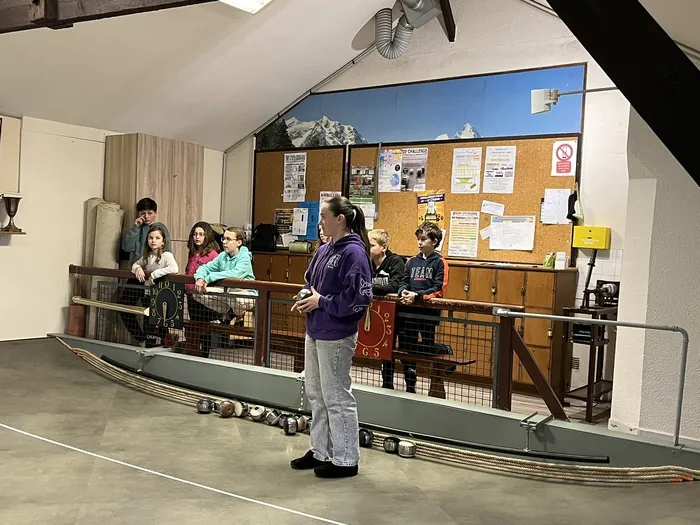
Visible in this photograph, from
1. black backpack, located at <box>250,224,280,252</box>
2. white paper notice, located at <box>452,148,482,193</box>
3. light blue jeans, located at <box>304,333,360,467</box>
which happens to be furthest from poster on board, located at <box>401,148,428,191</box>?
light blue jeans, located at <box>304,333,360,467</box>

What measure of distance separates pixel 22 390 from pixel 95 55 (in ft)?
11.4

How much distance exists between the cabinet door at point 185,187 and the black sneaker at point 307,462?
507 centimetres

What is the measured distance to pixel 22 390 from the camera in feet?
20.0

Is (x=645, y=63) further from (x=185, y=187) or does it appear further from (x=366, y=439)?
(x=185, y=187)

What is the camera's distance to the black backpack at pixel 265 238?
9430 millimetres

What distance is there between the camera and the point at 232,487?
13.4 feet

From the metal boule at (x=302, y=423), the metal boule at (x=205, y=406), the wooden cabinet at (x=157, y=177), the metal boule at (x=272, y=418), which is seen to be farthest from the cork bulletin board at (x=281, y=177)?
the metal boule at (x=302, y=423)

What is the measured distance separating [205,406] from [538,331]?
3.42 metres

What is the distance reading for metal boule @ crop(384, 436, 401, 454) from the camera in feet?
15.9

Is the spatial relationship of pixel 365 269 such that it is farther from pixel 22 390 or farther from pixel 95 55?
pixel 95 55

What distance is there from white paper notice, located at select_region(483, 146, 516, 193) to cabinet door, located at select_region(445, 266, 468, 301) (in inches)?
38.4

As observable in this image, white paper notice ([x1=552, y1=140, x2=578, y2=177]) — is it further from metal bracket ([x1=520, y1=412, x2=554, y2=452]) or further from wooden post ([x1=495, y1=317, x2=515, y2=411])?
metal bracket ([x1=520, y1=412, x2=554, y2=452])

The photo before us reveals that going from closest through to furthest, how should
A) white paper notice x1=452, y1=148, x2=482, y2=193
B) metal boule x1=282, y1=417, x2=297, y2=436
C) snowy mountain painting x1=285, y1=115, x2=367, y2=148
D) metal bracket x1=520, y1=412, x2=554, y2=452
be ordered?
metal bracket x1=520, y1=412, x2=554, y2=452 < metal boule x1=282, y1=417, x2=297, y2=436 < white paper notice x1=452, y1=148, x2=482, y2=193 < snowy mountain painting x1=285, y1=115, x2=367, y2=148

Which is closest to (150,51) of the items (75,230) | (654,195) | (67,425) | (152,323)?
(75,230)
